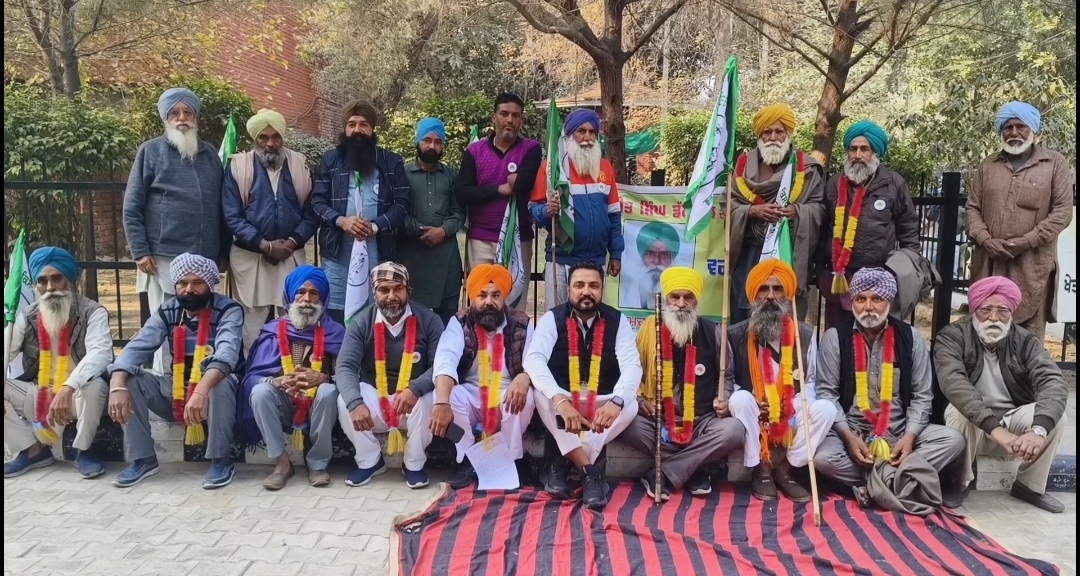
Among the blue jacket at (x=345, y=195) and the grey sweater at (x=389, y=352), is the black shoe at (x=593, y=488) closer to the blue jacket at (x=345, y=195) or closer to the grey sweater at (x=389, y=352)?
the grey sweater at (x=389, y=352)

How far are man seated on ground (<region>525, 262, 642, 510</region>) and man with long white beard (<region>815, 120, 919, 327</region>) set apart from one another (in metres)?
1.44

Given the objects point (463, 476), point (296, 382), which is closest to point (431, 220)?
point (296, 382)

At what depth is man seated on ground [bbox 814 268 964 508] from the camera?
13.5ft

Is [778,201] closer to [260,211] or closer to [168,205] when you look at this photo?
[260,211]

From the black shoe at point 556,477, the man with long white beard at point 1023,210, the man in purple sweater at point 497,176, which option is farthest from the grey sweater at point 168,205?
the man with long white beard at point 1023,210

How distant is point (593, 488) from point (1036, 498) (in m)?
2.26

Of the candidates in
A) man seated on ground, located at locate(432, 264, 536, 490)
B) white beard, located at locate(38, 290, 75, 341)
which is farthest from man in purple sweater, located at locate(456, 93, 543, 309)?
white beard, located at locate(38, 290, 75, 341)

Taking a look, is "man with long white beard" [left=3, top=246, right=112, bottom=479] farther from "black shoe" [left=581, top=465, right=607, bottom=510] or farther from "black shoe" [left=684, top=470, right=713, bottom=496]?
"black shoe" [left=684, top=470, right=713, bottom=496]

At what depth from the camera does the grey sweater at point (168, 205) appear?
4.79 metres

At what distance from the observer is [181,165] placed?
485 cm

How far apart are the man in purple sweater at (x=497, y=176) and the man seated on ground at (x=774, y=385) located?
152 centimetres

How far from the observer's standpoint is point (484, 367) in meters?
4.36

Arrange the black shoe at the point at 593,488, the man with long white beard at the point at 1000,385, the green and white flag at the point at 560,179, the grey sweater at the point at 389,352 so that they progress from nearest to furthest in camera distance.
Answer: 1. the black shoe at the point at 593,488
2. the man with long white beard at the point at 1000,385
3. the grey sweater at the point at 389,352
4. the green and white flag at the point at 560,179

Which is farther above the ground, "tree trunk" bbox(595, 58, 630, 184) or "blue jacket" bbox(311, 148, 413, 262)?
"tree trunk" bbox(595, 58, 630, 184)
